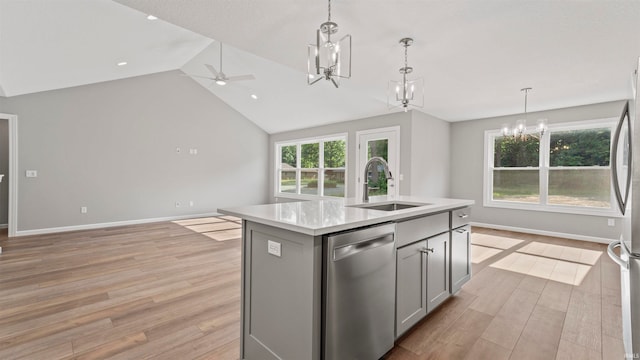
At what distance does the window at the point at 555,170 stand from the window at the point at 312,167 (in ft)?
10.8

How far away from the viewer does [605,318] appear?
2293 mm

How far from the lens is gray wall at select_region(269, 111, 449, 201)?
18.4 ft

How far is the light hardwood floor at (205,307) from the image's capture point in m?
1.89

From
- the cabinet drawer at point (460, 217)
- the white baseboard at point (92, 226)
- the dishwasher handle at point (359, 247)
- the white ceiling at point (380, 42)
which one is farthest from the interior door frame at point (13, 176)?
the cabinet drawer at point (460, 217)

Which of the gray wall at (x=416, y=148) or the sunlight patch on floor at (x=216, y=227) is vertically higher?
the gray wall at (x=416, y=148)

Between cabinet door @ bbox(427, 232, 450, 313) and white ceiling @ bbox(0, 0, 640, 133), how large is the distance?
4.96 feet

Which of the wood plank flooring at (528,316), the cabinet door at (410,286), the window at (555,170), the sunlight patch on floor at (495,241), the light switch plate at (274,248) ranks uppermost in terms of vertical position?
the window at (555,170)

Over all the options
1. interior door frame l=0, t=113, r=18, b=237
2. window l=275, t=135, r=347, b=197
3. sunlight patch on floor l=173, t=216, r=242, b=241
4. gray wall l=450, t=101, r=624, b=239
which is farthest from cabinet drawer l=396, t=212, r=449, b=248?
interior door frame l=0, t=113, r=18, b=237

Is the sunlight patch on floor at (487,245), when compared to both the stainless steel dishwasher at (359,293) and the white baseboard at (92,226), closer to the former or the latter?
the stainless steel dishwasher at (359,293)

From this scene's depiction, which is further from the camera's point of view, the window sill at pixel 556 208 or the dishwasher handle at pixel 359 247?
the window sill at pixel 556 208

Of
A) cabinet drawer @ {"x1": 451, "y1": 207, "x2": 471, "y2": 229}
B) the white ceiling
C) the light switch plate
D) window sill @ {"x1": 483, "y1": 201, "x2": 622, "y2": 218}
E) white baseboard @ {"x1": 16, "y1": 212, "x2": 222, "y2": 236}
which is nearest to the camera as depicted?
the light switch plate

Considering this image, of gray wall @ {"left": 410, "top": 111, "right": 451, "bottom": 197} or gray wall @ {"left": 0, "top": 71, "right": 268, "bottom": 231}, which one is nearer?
gray wall @ {"left": 0, "top": 71, "right": 268, "bottom": 231}

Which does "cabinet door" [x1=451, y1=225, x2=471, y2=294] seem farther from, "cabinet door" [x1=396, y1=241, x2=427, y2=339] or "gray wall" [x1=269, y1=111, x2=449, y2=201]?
"gray wall" [x1=269, y1=111, x2=449, y2=201]

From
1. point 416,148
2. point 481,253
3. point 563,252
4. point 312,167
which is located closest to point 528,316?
point 481,253
